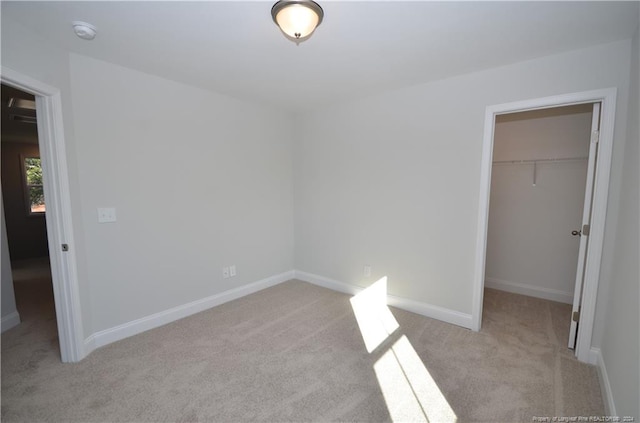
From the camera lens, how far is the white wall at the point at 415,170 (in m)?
2.32

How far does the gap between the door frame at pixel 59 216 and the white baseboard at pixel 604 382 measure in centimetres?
369

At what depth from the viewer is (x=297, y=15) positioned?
5.07 feet

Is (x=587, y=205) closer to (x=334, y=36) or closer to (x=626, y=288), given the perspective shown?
(x=626, y=288)

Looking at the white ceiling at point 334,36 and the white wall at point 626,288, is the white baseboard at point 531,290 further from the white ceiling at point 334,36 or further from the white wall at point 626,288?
the white ceiling at point 334,36

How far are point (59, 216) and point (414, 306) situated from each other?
3.35 m

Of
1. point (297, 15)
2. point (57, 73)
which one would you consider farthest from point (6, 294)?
point (297, 15)

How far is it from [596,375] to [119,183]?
163 inches

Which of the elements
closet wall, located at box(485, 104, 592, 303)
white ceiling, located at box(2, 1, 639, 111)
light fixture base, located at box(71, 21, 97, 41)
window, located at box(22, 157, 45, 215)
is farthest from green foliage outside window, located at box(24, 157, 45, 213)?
closet wall, located at box(485, 104, 592, 303)

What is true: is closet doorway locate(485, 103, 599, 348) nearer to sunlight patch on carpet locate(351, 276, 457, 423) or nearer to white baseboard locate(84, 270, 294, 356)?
sunlight patch on carpet locate(351, 276, 457, 423)

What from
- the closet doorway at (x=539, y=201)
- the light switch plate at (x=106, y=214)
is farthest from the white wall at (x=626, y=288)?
the light switch plate at (x=106, y=214)

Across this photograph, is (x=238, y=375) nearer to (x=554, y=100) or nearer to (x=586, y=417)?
(x=586, y=417)

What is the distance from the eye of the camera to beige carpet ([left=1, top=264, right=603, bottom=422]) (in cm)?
177

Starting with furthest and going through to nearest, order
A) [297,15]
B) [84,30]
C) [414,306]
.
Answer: [414,306]
[84,30]
[297,15]

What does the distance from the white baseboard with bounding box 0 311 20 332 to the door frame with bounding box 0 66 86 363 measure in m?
1.10
